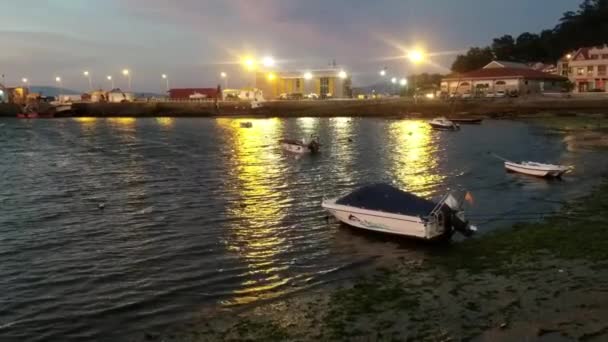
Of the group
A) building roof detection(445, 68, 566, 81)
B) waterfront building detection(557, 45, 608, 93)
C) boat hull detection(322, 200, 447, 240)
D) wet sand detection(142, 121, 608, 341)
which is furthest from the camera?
waterfront building detection(557, 45, 608, 93)

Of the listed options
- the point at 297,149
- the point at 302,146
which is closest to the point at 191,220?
the point at 297,149

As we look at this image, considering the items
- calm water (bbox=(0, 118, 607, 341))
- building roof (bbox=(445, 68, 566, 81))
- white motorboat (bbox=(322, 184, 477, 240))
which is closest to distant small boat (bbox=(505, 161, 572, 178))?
calm water (bbox=(0, 118, 607, 341))

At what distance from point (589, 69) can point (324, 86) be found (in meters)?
62.6

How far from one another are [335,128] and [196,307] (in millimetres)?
72638

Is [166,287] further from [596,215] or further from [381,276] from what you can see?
[596,215]

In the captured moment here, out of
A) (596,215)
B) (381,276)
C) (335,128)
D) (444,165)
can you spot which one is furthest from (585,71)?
(381,276)

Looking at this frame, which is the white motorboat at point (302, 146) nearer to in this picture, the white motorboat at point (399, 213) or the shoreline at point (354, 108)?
the white motorboat at point (399, 213)

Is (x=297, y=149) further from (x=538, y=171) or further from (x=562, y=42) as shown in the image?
(x=562, y=42)

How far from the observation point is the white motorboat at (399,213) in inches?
846

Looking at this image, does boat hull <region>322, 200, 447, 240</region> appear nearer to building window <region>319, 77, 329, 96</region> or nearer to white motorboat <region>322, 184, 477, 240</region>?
white motorboat <region>322, 184, 477, 240</region>

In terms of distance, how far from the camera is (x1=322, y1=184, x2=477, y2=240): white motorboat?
2150 cm

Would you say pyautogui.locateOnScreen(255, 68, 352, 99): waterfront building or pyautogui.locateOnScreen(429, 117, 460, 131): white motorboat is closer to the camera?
pyautogui.locateOnScreen(429, 117, 460, 131): white motorboat

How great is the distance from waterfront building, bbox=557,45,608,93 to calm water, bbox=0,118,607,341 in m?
71.0

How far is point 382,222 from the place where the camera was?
22.6 metres
